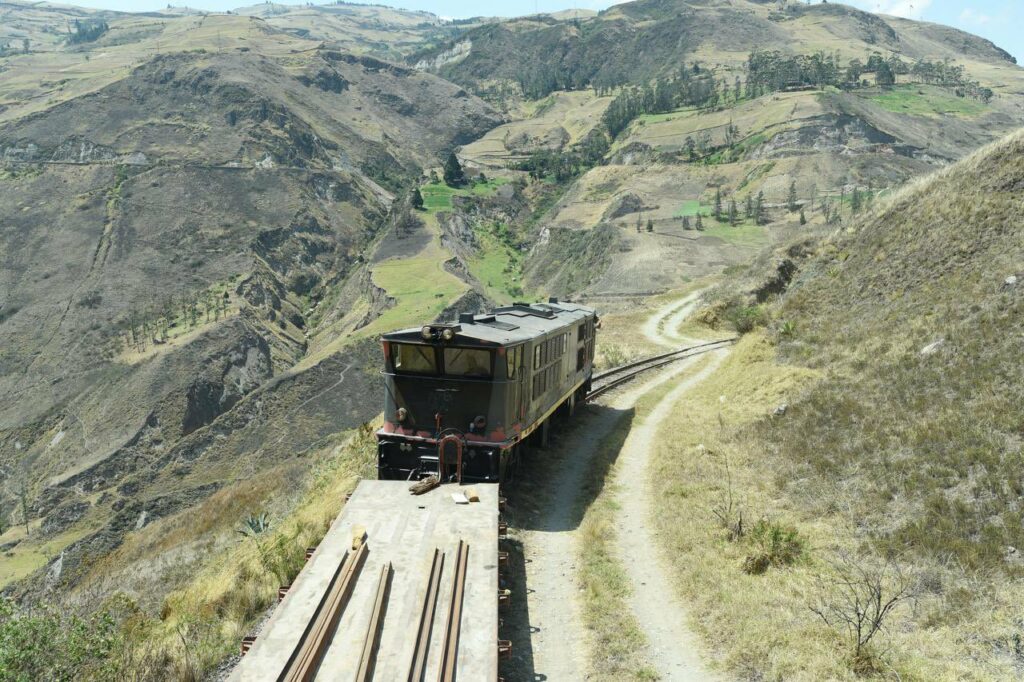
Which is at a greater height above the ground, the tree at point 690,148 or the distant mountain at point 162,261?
the tree at point 690,148

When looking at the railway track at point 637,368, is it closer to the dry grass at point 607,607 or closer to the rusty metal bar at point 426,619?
the dry grass at point 607,607

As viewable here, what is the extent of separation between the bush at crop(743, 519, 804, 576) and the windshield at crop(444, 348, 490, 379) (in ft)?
20.0

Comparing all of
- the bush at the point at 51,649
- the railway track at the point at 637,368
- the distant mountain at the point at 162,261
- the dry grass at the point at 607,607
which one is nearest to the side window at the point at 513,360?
the dry grass at the point at 607,607

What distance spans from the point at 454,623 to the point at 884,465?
32.0 feet

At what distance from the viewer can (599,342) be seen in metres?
42.6

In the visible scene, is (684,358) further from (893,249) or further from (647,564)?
(647,564)

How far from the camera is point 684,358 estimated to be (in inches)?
1447

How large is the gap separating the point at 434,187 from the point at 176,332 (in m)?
68.5

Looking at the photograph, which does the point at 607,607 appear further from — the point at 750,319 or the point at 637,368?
the point at 750,319

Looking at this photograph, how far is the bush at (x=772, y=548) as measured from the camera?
12547mm

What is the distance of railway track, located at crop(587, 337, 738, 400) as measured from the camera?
30.2 m

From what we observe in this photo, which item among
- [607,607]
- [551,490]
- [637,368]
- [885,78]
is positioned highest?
[885,78]

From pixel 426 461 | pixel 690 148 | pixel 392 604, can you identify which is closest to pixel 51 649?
pixel 392 604

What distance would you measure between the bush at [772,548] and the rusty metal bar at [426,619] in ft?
18.0
